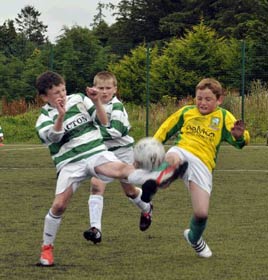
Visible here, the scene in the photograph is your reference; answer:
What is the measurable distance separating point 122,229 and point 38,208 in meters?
2.38

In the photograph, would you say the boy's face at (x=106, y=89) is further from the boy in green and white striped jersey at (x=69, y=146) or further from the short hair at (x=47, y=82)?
the short hair at (x=47, y=82)

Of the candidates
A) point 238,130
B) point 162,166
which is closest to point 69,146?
point 162,166

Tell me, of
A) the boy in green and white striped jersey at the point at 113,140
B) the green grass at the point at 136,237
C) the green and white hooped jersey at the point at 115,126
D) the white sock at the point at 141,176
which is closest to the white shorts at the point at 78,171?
the white sock at the point at 141,176

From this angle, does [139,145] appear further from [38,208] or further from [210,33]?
[210,33]

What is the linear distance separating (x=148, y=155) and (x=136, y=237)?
1.97m

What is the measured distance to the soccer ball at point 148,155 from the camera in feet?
26.9

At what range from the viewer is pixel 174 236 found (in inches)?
396

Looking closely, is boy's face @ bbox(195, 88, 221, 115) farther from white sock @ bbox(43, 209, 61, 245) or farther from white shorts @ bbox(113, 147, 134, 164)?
white shorts @ bbox(113, 147, 134, 164)

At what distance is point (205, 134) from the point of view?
8.88 metres

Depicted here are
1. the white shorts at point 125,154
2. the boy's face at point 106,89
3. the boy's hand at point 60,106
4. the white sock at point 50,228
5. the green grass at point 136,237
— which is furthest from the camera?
the white shorts at point 125,154

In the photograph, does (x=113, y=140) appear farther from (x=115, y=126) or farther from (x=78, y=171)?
(x=78, y=171)

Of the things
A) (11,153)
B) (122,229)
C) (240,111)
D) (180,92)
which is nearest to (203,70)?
(180,92)

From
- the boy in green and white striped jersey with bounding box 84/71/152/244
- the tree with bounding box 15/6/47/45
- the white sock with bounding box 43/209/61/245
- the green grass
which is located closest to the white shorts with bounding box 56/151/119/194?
the white sock with bounding box 43/209/61/245

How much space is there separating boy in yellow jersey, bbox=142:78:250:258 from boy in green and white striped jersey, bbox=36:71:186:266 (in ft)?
0.89
